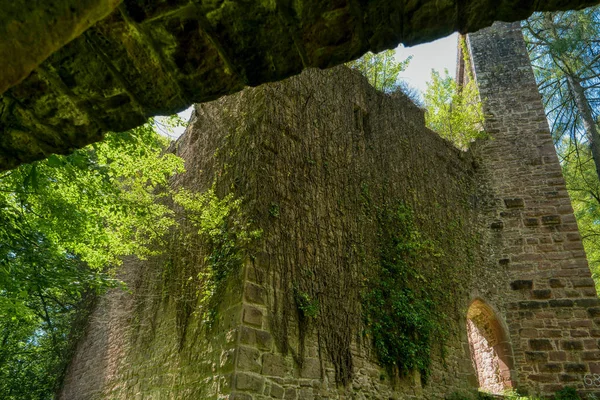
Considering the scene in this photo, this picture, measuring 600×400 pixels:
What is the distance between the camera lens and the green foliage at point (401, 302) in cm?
673

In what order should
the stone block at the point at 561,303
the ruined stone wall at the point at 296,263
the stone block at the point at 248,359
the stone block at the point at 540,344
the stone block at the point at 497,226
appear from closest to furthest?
the stone block at the point at 248,359 → the ruined stone wall at the point at 296,263 → the stone block at the point at 540,344 → the stone block at the point at 561,303 → the stone block at the point at 497,226

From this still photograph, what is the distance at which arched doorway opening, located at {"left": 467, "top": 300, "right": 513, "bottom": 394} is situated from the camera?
364 inches

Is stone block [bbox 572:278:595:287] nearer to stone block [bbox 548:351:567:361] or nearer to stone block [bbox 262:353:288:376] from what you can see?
stone block [bbox 548:351:567:361]

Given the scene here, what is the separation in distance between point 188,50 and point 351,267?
16.9 feet

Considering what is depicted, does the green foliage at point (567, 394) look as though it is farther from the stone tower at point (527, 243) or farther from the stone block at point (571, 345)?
the stone block at point (571, 345)

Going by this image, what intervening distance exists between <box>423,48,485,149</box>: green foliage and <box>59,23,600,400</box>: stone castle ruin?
0.32 m

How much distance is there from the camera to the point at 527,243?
405 inches

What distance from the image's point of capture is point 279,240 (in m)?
5.78

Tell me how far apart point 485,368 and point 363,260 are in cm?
512

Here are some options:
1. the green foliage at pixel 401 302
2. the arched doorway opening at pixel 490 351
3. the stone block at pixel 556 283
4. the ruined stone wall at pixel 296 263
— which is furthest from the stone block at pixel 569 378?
the green foliage at pixel 401 302

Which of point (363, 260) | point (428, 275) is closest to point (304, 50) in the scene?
point (363, 260)

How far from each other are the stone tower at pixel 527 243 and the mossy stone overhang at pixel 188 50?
8.58 meters

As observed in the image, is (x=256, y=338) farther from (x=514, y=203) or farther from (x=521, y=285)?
(x=514, y=203)

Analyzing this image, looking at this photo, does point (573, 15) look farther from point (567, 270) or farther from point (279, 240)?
point (279, 240)
